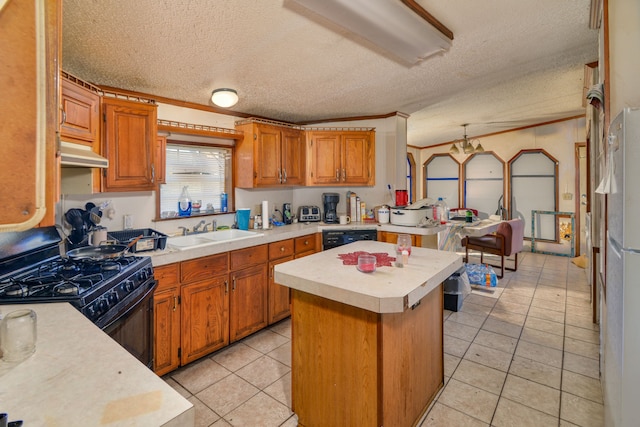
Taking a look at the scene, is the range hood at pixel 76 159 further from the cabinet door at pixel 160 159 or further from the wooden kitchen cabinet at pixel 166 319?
the wooden kitchen cabinet at pixel 166 319

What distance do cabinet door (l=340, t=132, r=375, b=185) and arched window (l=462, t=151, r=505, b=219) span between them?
4167 millimetres

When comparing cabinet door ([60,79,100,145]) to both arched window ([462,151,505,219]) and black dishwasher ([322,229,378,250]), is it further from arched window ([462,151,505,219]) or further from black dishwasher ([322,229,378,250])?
arched window ([462,151,505,219])

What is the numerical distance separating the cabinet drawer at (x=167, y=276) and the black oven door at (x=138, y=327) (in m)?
0.16

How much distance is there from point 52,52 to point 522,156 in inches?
299

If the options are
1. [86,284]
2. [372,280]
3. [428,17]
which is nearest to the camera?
[86,284]

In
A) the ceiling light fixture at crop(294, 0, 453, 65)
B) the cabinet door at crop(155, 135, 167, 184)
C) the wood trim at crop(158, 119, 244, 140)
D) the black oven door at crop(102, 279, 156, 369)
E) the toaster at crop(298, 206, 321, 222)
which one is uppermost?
Result: the ceiling light fixture at crop(294, 0, 453, 65)

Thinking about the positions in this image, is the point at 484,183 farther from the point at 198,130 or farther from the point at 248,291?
the point at 198,130

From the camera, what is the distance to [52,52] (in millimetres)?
590

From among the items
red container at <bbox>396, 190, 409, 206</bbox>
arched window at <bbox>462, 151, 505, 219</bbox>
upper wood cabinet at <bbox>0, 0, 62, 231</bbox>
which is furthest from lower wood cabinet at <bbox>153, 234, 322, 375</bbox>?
arched window at <bbox>462, 151, 505, 219</bbox>

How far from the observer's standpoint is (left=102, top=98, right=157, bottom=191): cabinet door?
2238 millimetres

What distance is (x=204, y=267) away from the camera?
97.9 inches

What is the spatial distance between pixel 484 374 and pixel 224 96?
3111 mm

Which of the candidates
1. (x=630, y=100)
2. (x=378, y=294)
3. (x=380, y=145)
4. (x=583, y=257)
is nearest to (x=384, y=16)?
(x=630, y=100)

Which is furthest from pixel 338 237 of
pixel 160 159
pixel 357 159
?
pixel 160 159
